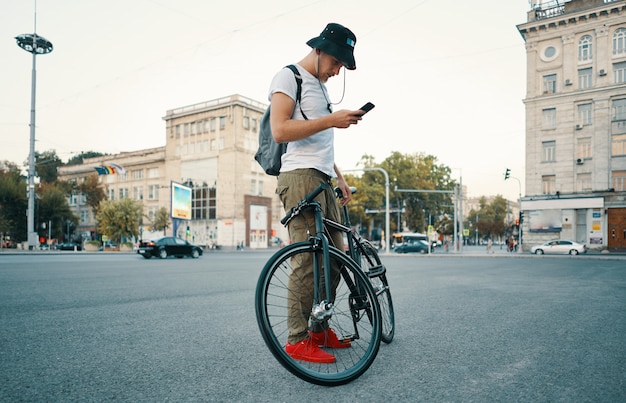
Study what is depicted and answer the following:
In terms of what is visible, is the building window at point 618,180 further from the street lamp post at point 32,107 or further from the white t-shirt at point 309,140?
the street lamp post at point 32,107

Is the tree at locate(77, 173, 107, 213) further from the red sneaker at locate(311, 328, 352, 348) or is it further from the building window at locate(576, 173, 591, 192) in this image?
the red sneaker at locate(311, 328, 352, 348)

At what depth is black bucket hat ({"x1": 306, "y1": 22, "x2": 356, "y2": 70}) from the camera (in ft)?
9.67

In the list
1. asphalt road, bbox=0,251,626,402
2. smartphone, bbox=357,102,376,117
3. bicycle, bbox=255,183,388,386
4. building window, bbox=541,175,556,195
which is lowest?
asphalt road, bbox=0,251,626,402

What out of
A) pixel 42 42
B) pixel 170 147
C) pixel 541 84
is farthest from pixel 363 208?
pixel 42 42

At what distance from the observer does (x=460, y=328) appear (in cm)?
409

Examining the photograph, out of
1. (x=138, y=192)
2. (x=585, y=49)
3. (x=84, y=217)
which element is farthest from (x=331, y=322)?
(x=84, y=217)

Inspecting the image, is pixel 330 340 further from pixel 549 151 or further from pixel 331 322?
pixel 549 151

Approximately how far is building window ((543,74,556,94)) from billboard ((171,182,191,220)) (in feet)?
111

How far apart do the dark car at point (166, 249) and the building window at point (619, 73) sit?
115ft

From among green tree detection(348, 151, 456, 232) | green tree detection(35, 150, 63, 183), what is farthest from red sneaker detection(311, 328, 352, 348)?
green tree detection(35, 150, 63, 183)

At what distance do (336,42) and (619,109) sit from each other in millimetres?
42188

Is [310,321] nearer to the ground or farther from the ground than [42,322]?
farther from the ground

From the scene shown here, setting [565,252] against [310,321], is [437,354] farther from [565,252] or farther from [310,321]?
[565,252]

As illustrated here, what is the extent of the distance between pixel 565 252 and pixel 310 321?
127ft
